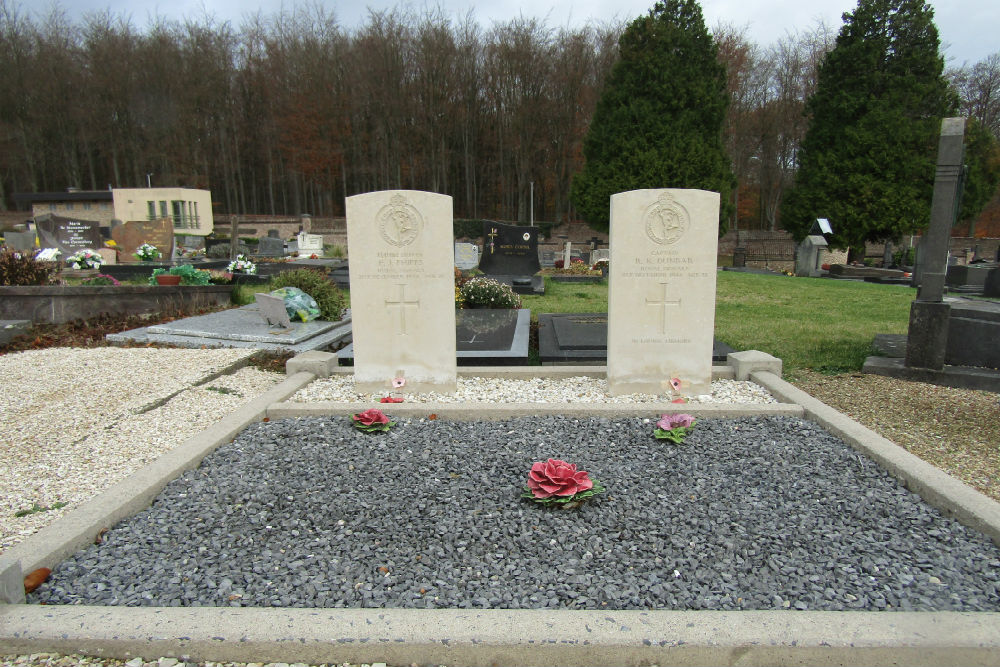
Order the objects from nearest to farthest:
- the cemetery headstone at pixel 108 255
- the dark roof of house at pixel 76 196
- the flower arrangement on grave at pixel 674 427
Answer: the flower arrangement on grave at pixel 674 427
the cemetery headstone at pixel 108 255
the dark roof of house at pixel 76 196

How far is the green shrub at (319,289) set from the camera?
8.52 metres

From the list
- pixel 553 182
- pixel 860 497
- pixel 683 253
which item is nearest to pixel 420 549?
pixel 860 497

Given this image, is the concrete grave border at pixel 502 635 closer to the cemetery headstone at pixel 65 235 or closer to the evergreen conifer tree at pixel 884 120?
the cemetery headstone at pixel 65 235

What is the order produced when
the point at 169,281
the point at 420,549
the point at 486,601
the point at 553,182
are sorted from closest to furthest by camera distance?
the point at 486,601 < the point at 420,549 < the point at 169,281 < the point at 553,182

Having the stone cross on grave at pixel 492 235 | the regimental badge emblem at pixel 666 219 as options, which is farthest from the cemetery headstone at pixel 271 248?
the regimental badge emblem at pixel 666 219

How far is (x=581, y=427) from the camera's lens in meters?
3.89

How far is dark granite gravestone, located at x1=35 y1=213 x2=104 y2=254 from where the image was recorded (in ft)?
57.4

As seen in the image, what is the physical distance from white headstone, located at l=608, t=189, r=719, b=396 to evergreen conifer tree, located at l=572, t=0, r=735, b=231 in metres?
19.2

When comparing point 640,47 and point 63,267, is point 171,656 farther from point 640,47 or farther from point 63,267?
point 640,47

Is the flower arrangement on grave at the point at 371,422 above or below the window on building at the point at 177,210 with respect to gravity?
below


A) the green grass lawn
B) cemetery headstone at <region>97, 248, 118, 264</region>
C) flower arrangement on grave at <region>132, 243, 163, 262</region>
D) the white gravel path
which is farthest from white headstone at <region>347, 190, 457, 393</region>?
cemetery headstone at <region>97, 248, 118, 264</region>

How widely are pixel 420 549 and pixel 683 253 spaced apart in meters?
3.19

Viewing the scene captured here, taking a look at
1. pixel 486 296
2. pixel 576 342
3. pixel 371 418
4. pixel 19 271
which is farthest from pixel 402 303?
pixel 19 271

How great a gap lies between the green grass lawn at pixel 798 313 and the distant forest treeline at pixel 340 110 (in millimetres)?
21372
